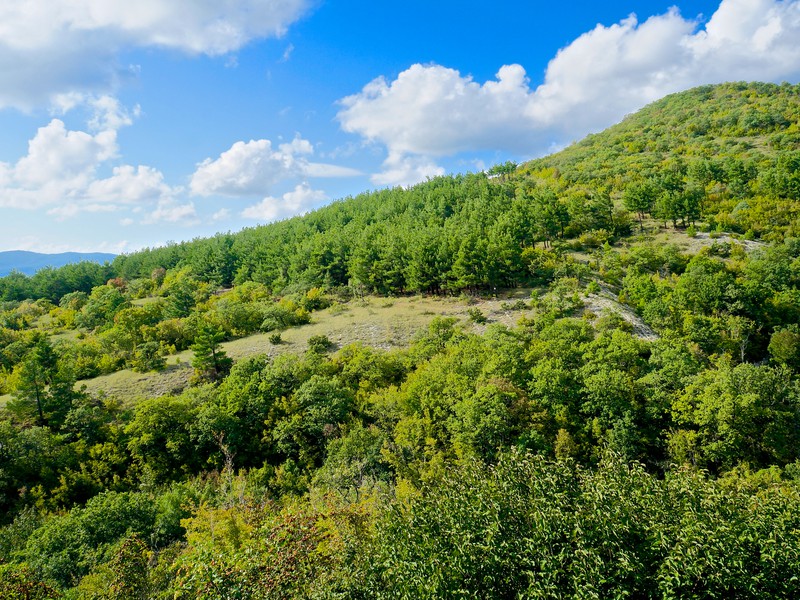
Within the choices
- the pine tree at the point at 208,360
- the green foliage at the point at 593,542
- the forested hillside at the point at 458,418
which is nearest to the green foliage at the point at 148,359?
the forested hillside at the point at 458,418

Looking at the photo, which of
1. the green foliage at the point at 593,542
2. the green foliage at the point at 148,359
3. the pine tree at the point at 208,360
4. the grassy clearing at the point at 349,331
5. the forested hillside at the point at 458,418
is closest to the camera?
the green foliage at the point at 593,542

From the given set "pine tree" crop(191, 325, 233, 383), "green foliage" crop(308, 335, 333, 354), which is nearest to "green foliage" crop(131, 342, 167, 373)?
"pine tree" crop(191, 325, 233, 383)

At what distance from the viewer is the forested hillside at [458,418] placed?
13328mm

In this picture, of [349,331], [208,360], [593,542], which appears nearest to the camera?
[593,542]

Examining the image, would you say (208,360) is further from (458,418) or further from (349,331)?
(458,418)

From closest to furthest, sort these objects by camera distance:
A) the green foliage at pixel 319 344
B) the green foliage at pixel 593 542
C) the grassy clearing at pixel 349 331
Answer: the green foliage at pixel 593 542
the grassy clearing at pixel 349 331
the green foliage at pixel 319 344

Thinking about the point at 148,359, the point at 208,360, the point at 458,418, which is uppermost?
the point at 148,359

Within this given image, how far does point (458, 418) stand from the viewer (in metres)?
30.4

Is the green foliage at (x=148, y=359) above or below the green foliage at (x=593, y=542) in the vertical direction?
above

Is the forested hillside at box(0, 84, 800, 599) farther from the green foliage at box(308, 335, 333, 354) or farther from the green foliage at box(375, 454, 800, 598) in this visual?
the green foliage at box(308, 335, 333, 354)

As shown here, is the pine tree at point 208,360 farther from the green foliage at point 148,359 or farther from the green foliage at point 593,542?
the green foliage at point 593,542

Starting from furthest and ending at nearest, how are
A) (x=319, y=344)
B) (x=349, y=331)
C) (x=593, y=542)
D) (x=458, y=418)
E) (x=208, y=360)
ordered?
(x=349, y=331) < (x=319, y=344) < (x=208, y=360) < (x=458, y=418) < (x=593, y=542)

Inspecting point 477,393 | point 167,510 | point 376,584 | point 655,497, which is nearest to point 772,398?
point 477,393

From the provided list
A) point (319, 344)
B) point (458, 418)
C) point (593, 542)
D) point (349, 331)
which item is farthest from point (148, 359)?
point (593, 542)
